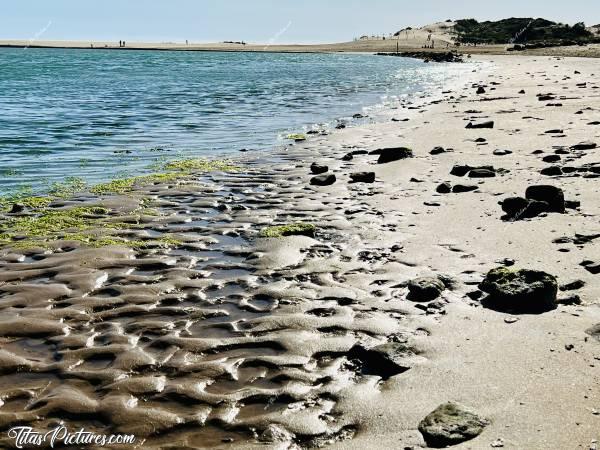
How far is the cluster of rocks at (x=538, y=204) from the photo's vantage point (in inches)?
356

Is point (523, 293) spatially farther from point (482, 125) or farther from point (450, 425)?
point (482, 125)

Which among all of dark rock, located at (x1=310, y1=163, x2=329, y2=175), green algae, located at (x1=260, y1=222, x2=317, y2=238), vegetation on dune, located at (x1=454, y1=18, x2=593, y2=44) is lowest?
green algae, located at (x1=260, y1=222, x2=317, y2=238)

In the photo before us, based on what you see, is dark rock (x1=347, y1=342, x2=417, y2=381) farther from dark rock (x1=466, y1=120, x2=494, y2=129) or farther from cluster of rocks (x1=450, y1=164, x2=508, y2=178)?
dark rock (x1=466, y1=120, x2=494, y2=129)

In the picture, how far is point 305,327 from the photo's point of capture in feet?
20.2

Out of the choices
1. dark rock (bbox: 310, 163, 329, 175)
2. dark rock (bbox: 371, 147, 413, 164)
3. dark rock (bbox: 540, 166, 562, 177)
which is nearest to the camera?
dark rock (bbox: 540, 166, 562, 177)

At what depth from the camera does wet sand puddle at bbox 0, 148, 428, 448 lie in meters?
4.69

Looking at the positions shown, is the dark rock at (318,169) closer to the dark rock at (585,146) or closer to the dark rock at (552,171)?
the dark rock at (552,171)

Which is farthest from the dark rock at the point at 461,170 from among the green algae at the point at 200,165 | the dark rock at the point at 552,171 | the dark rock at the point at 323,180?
the green algae at the point at 200,165

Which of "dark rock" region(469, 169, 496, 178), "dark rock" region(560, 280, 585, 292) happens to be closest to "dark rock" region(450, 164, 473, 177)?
"dark rock" region(469, 169, 496, 178)

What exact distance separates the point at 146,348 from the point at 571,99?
2387 centimetres

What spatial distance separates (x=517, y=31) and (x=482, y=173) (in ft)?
489

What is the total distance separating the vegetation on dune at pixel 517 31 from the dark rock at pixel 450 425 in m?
110

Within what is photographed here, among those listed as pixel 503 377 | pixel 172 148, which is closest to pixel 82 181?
pixel 172 148

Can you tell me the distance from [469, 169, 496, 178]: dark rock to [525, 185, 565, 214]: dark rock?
2.66 metres
